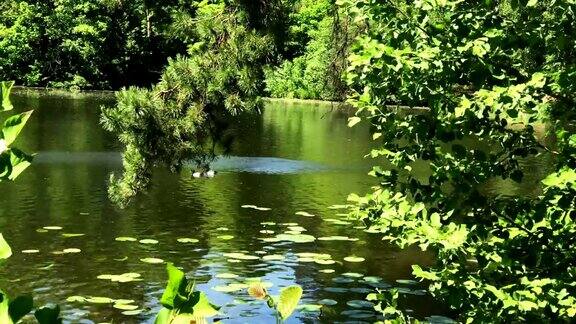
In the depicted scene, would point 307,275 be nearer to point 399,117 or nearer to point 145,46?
point 399,117

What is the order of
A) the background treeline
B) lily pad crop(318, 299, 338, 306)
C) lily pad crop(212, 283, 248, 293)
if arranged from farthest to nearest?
the background treeline
lily pad crop(212, 283, 248, 293)
lily pad crop(318, 299, 338, 306)

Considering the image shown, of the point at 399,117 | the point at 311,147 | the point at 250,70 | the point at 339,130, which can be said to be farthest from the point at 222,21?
the point at 339,130

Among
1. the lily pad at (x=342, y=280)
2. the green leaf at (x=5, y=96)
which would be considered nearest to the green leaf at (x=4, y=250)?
the green leaf at (x=5, y=96)

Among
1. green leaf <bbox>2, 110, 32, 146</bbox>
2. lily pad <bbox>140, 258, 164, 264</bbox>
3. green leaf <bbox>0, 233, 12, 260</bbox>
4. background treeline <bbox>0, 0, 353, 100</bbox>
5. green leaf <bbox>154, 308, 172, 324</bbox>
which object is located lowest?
lily pad <bbox>140, 258, 164, 264</bbox>

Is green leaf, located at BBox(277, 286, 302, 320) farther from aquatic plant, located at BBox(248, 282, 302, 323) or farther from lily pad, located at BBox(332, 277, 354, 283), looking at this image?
lily pad, located at BBox(332, 277, 354, 283)

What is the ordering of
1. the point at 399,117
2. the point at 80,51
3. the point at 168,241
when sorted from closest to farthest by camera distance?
the point at 399,117
the point at 168,241
the point at 80,51

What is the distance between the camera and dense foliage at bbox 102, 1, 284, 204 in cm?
898

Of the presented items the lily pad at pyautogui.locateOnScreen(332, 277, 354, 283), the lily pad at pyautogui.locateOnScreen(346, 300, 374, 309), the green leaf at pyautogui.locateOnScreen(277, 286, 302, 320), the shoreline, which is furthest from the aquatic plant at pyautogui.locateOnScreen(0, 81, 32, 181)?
the shoreline

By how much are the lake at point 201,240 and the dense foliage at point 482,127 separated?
13.0 ft

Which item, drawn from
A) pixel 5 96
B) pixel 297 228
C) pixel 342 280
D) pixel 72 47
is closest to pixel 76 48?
pixel 72 47

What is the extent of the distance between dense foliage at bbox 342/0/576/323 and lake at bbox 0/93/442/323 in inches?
156

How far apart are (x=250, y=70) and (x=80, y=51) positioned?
40513 mm

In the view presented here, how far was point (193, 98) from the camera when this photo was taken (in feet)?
30.5

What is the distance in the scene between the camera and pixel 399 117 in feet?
11.3
